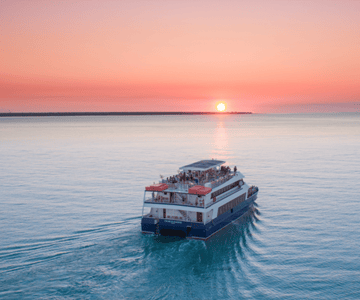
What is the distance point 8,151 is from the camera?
112688 millimetres

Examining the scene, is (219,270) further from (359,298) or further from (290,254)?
(359,298)

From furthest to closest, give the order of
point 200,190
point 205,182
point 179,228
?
point 205,182
point 200,190
point 179,228

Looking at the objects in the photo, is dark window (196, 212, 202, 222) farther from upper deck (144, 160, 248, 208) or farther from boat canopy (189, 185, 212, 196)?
boat canopy (189, 185, 212, 196)

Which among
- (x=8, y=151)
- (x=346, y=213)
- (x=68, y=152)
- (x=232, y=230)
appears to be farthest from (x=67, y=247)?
(x=8, y=151)

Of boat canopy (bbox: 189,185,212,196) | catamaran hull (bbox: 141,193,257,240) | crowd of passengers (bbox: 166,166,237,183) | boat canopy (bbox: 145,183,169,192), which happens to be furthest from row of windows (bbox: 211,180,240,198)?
boat canopy (bbox: 145,183,169,192)

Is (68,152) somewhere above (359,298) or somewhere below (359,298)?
above

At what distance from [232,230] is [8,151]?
97034 millimetres

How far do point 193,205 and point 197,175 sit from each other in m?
7.66

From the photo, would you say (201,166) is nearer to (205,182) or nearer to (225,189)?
(205,182)

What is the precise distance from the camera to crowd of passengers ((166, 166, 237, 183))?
4053 cm

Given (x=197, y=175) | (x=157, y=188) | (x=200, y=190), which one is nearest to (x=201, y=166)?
(x=197, y=175)

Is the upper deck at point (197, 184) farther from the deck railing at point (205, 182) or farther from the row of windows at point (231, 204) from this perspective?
the row of windows at point (231, 204)

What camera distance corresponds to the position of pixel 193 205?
1431 inches

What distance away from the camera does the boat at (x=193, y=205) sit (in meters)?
35.6
